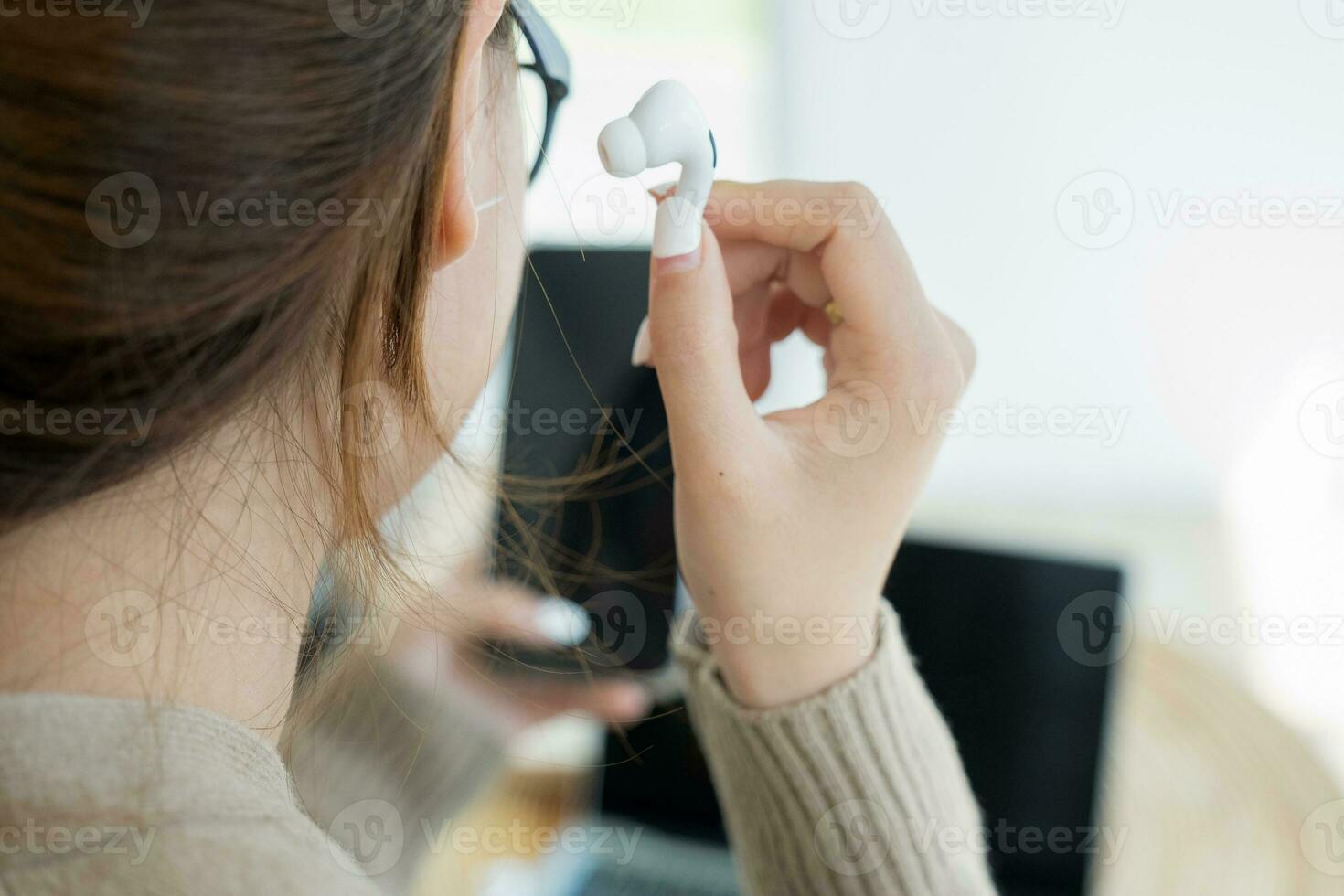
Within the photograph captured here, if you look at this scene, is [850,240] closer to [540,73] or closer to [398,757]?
[540,73]

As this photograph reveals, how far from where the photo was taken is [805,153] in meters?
1.91

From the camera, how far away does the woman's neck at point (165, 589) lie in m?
0.33

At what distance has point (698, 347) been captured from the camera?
18.1 inches

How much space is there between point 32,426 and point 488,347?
213 mm

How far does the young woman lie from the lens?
0.28 meters

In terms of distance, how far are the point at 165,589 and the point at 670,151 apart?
0.25m

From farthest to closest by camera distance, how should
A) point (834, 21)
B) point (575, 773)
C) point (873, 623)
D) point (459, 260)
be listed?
point (834, 21) → point (575, 773) → point (873, 623) → point (459, 260)

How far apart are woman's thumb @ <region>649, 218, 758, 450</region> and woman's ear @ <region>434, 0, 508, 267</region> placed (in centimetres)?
10

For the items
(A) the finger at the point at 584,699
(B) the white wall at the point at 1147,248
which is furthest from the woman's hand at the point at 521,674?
(B) the white wall at the point at 1147,248

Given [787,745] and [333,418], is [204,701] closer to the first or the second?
[333,418]

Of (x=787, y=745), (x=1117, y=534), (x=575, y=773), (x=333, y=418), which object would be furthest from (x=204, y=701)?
(x=1117, y=534)

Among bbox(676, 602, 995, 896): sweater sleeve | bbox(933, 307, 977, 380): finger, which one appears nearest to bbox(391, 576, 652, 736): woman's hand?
bbox(676, 602, 995, 896): sweater sleeve

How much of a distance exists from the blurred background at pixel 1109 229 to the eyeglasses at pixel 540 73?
748 mm

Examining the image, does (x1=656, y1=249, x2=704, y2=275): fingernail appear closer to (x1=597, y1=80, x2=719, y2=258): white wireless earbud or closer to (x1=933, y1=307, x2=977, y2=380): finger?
(x1=597, y1=80, x2=719, y2=258): white wireless earbud
